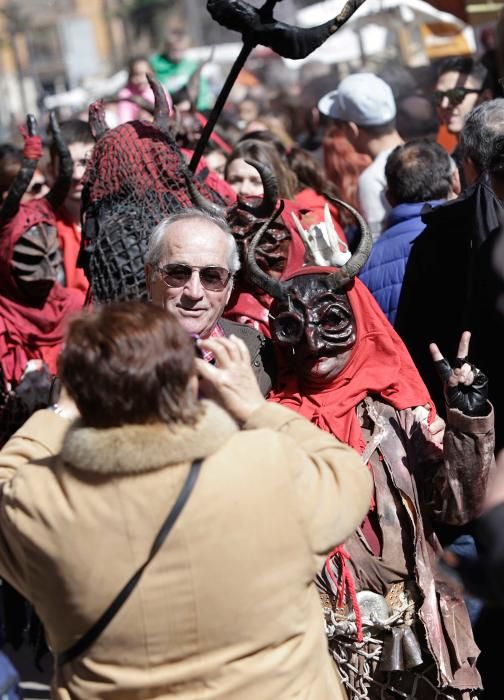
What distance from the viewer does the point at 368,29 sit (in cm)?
1540

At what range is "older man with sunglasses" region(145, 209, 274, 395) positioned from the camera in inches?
147

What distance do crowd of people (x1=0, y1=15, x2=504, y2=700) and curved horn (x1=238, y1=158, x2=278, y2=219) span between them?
2cm

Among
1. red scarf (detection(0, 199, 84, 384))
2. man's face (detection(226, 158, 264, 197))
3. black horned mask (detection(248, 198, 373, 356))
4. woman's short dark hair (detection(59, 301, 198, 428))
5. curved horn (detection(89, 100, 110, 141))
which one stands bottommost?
red scarf (detection(0, 199, 84, 384))

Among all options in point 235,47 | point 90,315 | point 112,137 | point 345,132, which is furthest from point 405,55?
point 90,315

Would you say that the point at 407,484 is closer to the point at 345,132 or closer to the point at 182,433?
the point at 182,433

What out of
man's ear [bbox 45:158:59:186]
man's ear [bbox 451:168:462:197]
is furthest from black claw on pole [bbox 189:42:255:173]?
man's ear [bbox 45:158:59:186]

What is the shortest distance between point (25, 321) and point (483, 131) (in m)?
2.41

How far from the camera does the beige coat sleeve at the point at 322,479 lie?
257cm

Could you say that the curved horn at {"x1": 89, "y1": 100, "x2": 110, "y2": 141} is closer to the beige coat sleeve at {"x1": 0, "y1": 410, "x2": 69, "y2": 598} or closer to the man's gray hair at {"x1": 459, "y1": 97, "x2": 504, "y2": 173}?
the man's gray hair at {"x1": 459, "y1": 97, "x2": 504, "y2": 173}

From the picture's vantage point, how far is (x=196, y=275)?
12.2 ft

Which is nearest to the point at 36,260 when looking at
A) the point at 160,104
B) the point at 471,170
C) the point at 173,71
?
the point at 160,104

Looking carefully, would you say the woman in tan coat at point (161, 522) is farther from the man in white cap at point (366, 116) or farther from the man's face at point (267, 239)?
the man in white cap at point (366, 116)

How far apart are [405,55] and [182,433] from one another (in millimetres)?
12526

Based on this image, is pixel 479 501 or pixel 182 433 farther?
pixel 479 501
